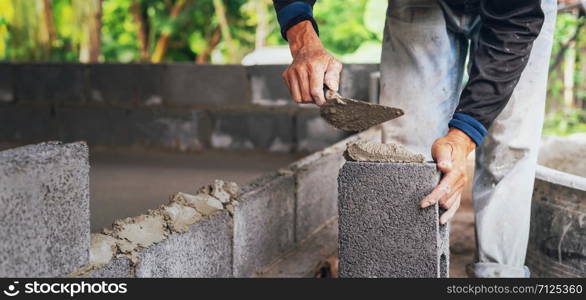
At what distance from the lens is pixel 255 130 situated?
16.4ft

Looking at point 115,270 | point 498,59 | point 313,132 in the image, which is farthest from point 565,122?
point 115,270

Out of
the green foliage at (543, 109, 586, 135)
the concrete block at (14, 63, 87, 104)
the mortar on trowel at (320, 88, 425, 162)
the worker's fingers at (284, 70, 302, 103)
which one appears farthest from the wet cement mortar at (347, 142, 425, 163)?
the green foliage at (543, 109, 586, 135)

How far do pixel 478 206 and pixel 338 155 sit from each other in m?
1.38

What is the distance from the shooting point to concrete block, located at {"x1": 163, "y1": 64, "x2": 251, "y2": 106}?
4938mm

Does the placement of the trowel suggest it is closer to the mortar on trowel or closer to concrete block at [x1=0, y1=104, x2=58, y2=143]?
the mortar on trowel

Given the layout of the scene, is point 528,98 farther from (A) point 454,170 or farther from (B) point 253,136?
(B) point 253,136

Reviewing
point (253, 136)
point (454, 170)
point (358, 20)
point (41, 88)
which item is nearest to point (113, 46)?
point (358, 20)

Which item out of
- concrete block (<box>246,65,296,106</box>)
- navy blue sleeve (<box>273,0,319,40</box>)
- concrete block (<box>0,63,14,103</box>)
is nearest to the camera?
navy blue sleeve (<box>273,0,319,40</box>)

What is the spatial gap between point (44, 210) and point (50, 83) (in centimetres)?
377

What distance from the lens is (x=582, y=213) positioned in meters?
2.60

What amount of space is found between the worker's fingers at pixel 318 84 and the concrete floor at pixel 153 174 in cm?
143

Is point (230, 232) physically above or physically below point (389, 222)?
below

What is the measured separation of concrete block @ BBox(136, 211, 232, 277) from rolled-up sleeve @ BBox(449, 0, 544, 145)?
97 cm

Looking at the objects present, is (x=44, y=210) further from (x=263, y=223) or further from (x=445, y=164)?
(x=263, y=223)
